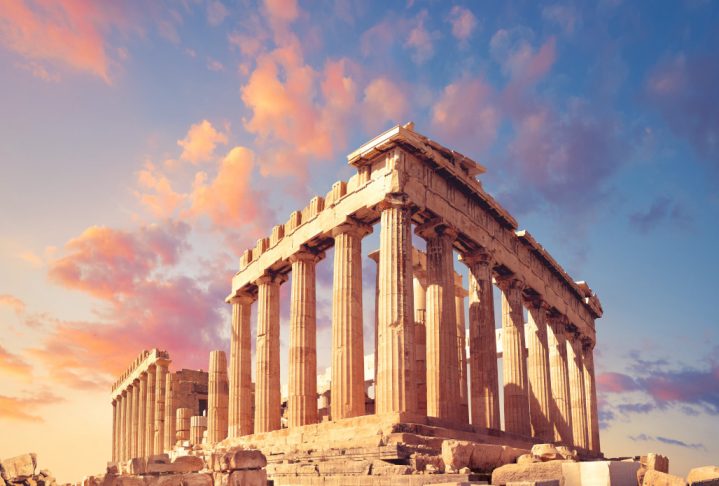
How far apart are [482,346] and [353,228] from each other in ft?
23.3

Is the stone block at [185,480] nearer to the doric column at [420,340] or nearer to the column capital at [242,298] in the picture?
the doric column at [420,340]

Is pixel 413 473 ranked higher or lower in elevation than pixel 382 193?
lower

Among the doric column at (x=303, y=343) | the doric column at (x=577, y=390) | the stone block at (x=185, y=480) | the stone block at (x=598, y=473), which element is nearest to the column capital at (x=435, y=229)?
the doric column at (x=303, y=343)

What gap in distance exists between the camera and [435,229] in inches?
1161

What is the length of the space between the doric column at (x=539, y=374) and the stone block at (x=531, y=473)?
1932 centimetres

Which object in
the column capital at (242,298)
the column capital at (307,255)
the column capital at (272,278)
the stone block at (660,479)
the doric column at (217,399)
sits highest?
the column capital at (307,255)

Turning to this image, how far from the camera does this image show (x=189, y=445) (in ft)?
133

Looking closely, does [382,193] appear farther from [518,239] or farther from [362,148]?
[518,239]

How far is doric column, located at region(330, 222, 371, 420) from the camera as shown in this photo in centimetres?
2719

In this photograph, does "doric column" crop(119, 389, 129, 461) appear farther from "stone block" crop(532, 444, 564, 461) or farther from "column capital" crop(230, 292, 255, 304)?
"stone block" crop(532, 444, 564, 461)

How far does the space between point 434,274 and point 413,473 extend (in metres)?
11.9

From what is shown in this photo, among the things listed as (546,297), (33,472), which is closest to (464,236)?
(546,297)

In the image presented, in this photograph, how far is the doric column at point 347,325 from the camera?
27.2 m

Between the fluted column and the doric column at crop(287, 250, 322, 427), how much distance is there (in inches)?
959
